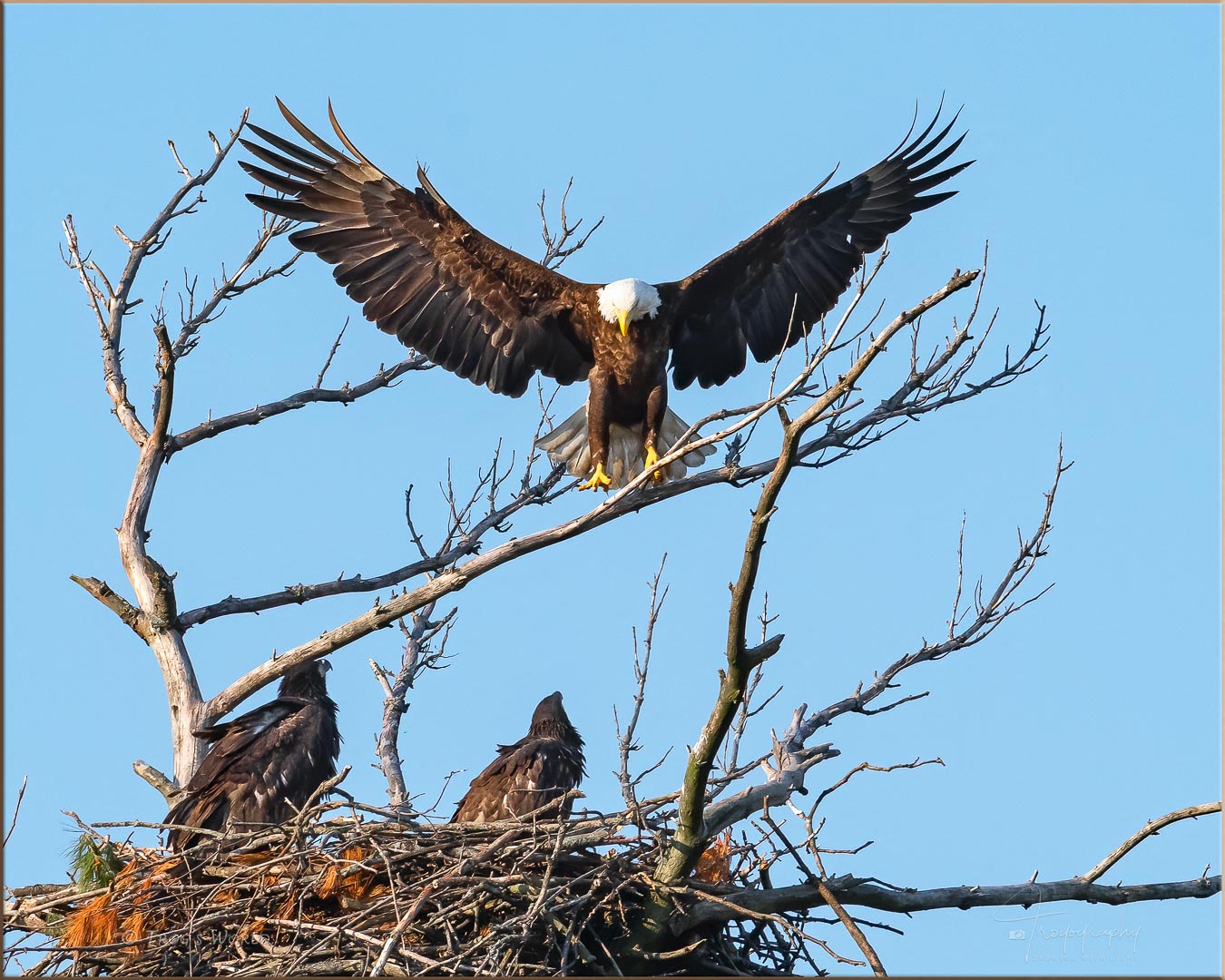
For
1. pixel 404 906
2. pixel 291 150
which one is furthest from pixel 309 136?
pixel 404 906

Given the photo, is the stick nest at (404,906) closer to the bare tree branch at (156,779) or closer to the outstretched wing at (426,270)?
the bare tree branch at (156,779)

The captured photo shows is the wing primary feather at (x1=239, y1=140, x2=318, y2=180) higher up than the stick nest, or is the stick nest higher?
the wing primary feather at (x1=239, y1=140, x2=318, y2=180)

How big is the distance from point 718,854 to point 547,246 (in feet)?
12.8

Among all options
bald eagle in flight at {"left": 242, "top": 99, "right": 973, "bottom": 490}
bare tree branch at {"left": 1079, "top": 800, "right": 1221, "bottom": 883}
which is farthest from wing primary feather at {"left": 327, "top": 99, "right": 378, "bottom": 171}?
bare tree branch at {"left": 1079, "top": 800, "right": 1221, "bottom": 883}

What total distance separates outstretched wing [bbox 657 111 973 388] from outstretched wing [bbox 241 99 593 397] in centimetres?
64

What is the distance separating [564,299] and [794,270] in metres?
1.26

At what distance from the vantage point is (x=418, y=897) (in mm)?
5293

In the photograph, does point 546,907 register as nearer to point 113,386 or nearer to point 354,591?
point 354,591

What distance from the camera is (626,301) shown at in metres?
7.93

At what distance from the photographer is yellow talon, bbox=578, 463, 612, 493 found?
7.98 meters

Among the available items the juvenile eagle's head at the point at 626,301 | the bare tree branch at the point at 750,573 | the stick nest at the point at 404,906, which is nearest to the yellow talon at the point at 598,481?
the juvenile eagle's head at the point at 626,301

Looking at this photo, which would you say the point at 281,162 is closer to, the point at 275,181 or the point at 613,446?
the point at 275,181

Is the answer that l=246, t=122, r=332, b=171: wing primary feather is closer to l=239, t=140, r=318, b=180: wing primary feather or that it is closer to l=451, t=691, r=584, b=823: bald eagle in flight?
l=239, t=140, r=318, b=180: wing primary feather

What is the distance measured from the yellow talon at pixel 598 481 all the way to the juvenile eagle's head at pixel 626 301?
2.28ft
